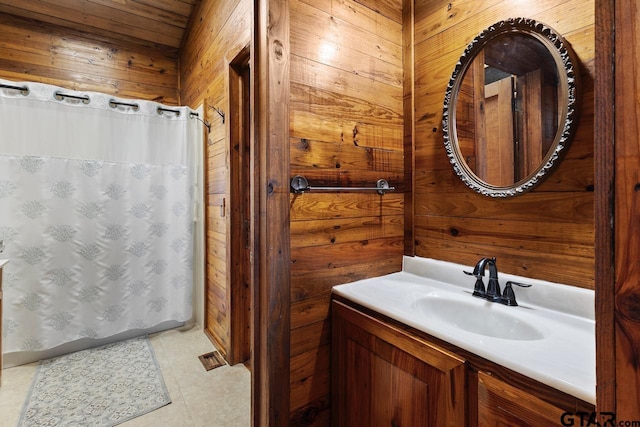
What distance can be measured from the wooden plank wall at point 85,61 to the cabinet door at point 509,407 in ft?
10.8

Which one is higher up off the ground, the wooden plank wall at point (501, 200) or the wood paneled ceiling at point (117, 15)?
the wood paneled ceiling at point (117, 15)

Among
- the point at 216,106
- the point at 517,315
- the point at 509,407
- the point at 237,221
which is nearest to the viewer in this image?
the point at 509,407

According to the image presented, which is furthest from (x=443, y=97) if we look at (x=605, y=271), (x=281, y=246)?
(x=605, y=271)

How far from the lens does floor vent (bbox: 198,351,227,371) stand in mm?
2028

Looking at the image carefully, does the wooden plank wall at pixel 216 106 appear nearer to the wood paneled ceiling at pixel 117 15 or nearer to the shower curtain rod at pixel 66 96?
the wood paneled ceiling at pixel 117 15

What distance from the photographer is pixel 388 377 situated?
1.07m

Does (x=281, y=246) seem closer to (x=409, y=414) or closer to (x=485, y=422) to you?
(x=409, y=414)

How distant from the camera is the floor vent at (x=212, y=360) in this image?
6.65 ft

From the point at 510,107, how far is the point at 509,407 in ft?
3.43

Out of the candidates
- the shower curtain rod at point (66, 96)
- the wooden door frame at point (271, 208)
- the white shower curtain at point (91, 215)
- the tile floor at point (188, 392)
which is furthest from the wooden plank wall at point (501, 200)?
the shower curtain rod at point (66, 96)

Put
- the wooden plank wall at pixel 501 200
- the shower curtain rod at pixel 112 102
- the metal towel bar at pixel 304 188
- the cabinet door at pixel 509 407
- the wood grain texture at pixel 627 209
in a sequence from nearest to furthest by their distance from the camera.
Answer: the wood grain texture at pixel 627 209, the cabinet door at pixel 509 407, the wooden plank wall at pixel 501 200, the metal towel bar at pixel 304 188, the shower curtain rod at pixel 112 102

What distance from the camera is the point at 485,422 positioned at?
0.79 metres

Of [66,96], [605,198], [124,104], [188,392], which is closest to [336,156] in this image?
[605,198]

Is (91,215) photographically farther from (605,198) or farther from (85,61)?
(605,198)
